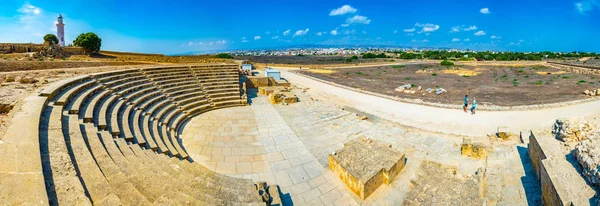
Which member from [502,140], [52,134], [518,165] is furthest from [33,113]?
[502,140]

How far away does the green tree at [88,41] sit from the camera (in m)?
28.0

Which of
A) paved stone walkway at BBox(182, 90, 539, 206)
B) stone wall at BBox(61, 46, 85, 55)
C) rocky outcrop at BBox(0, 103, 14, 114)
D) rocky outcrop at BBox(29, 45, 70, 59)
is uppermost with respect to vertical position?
stone wall at BBox(61, 46, 85, 55)

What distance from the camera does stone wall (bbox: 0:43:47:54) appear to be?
905 inches

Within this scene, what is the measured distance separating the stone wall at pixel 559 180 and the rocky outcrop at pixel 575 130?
1.12ft

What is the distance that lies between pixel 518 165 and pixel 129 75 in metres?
17.4

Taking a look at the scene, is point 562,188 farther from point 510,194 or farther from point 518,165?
point 518,165

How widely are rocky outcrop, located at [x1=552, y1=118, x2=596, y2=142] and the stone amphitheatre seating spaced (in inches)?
310

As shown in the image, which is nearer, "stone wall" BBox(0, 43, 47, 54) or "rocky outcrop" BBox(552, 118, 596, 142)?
"rocky outcrop" BBox(552, 118, 596, 142)

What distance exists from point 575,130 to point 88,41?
126 feet

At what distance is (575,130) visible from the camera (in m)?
6.45

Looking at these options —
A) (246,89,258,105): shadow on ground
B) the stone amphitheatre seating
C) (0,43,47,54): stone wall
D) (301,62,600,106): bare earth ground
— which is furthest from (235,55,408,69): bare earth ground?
the stone amphitheatre seating

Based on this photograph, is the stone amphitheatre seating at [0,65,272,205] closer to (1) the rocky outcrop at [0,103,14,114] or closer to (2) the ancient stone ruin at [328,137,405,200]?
(1) the rocky outcrop at [0,103,14,114]

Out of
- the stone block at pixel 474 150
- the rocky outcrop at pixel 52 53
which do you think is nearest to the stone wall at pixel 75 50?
the rocky outcrop at pixel 52 53

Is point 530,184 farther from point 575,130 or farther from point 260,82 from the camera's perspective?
point 260,82
